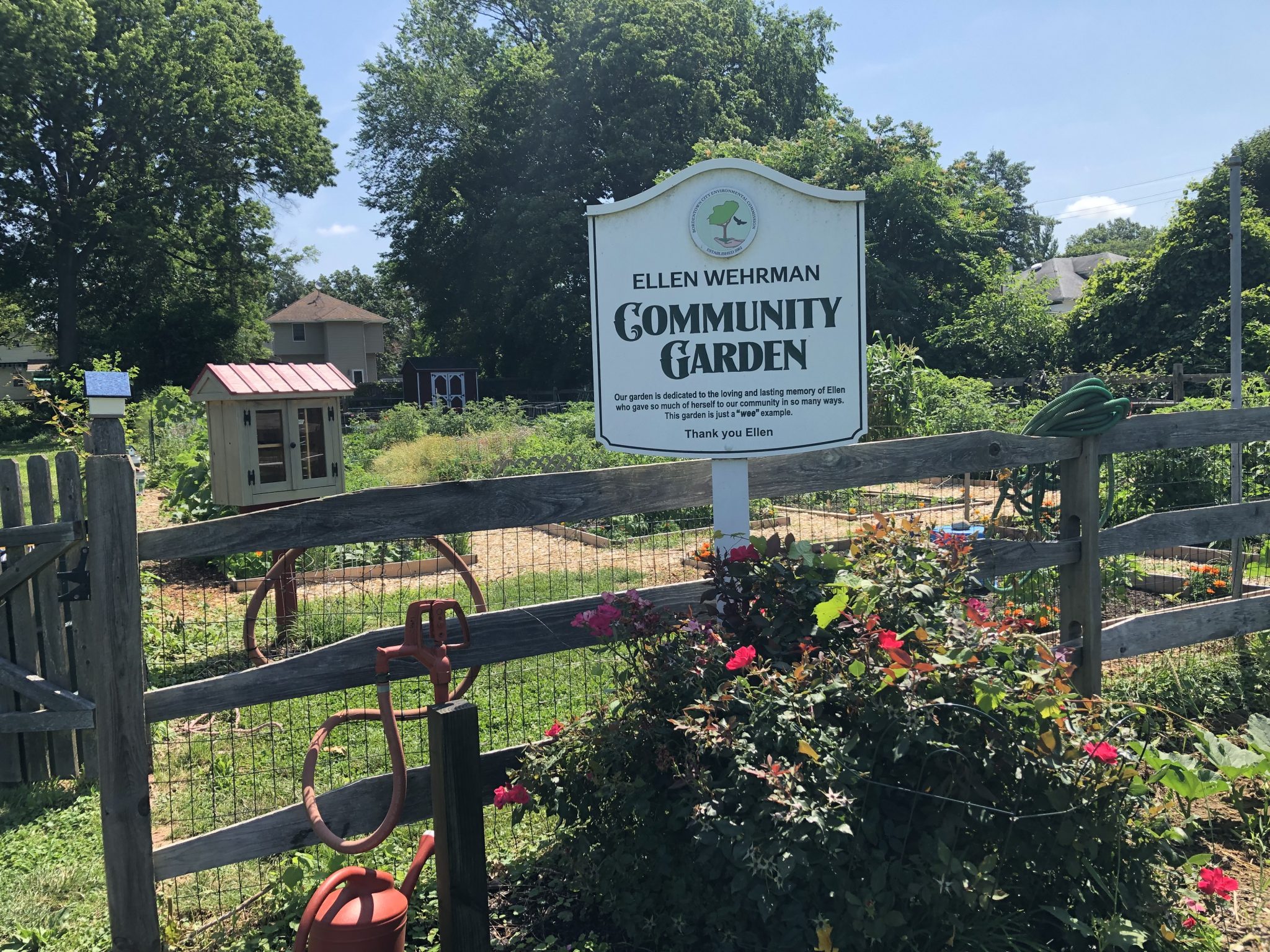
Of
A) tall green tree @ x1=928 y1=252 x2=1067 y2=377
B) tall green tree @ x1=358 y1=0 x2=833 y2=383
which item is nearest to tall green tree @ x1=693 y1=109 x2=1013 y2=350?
tall green tree @ x1=928 y1=252 x2=1067 y2=377

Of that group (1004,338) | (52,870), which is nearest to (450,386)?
(1004,338)

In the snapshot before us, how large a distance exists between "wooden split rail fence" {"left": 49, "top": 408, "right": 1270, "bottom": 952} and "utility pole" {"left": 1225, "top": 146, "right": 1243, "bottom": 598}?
5.79 ft

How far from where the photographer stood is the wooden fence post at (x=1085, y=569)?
13.0ft

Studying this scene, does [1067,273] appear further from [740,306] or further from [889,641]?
[889,641]

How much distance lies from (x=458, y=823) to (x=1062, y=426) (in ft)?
9.37

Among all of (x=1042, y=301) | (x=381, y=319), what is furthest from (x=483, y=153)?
(x=1042, y=301)

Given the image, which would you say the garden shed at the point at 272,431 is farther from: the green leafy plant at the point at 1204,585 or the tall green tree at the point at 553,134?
the tall green tree at the point at 553,134

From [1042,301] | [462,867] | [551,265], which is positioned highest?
[551,265]

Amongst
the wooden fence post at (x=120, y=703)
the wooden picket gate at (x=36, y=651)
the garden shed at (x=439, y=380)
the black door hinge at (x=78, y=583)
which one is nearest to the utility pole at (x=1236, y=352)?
the wooden fence post at (x=120, y=703)

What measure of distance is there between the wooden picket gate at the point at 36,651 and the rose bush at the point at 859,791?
9.02ft

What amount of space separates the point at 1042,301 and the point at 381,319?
4266 cm

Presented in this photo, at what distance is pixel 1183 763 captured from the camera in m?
2.79

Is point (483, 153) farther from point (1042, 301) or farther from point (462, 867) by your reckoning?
point (462, 867)

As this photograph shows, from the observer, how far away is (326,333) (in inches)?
2231
